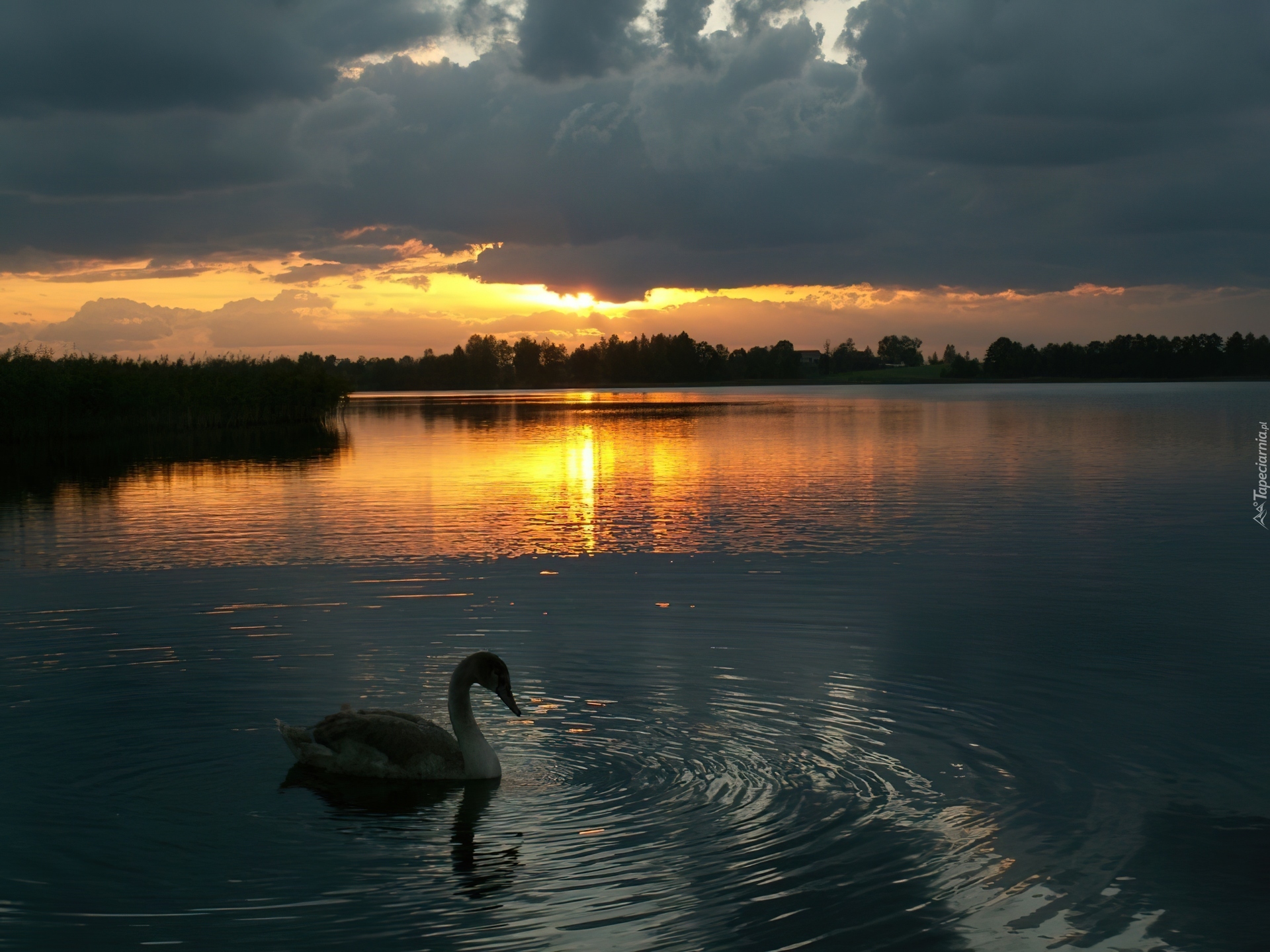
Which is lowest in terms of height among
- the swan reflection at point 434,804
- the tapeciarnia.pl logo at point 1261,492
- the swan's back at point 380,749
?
the swan reflection at point 434,804

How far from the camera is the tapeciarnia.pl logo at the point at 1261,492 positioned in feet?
91.0

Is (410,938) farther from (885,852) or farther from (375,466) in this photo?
(375,466)

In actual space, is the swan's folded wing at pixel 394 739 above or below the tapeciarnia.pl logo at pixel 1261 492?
below

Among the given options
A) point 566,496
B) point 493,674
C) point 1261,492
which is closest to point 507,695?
point 493,674

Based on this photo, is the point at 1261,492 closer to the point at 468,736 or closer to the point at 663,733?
the point at 663,733

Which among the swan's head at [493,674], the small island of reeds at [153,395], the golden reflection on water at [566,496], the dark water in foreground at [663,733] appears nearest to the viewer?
the dark water in foreground at [663,733]

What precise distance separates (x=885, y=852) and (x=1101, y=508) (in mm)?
23365

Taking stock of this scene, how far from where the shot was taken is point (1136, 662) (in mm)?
14609

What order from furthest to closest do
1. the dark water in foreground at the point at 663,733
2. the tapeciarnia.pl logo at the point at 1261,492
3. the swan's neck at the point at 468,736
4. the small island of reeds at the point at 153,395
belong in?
the small island of reeds at the point at 153,395
the tapeciarnia.pl logo at the point at 1261,492
the swan's neck at the point at 468,736
the dark water in foreground at the point at 663,733

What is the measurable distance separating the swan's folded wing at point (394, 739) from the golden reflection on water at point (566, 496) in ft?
42.0

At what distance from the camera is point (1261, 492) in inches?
1314

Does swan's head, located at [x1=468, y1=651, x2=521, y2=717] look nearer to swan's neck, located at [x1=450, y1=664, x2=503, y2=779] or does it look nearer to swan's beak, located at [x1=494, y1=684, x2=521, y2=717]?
swan's beak, located at [x1=494, y1=684, x2=521, y2=717]

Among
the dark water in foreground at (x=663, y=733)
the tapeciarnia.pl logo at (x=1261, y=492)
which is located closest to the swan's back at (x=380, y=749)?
the dark water in foreground at (x=663, y=733)

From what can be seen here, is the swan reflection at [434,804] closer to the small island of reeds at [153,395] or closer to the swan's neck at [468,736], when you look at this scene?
the swan's neck at [468,736]
